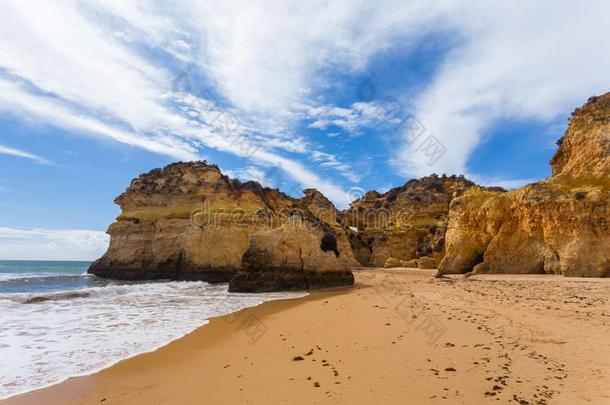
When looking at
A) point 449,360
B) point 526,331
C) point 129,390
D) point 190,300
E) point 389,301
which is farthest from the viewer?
point 190,300

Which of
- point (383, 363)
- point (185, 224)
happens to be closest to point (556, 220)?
point (383, 363)

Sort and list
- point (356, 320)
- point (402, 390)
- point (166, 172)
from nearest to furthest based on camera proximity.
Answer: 1. point (402, 390)
2. point (356, 320)
3. point (166, 172)

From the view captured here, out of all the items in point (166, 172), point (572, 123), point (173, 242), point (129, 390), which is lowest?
point (129, 390)

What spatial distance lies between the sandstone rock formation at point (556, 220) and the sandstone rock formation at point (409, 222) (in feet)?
40.4

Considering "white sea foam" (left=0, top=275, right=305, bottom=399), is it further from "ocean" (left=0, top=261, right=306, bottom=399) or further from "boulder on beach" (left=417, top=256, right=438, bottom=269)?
"boulder on beach" (left=417, top=256, right=438, bottom=269)

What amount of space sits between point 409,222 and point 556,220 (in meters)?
26.9

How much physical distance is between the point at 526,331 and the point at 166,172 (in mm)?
33655

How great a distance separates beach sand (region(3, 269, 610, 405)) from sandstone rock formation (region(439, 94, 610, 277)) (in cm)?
866

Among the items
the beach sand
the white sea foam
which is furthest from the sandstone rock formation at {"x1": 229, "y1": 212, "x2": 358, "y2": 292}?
the beach sand

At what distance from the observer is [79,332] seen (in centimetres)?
795

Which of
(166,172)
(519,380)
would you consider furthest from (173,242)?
(519,380)

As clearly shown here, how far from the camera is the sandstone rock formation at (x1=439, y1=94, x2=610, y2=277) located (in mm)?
15609

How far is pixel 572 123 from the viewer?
19.8 meters

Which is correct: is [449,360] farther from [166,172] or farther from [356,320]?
[166,172]
